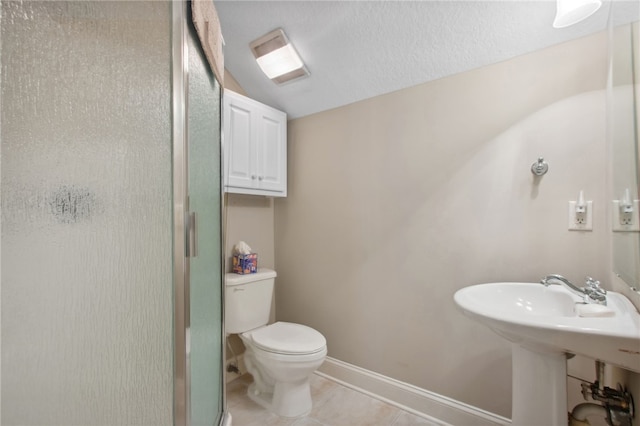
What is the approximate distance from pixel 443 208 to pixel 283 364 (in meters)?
1.17

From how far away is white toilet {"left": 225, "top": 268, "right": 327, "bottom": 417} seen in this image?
145cm

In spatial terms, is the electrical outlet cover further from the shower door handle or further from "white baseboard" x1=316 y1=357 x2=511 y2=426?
the shower door handle

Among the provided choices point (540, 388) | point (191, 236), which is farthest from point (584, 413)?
point (191, 236)

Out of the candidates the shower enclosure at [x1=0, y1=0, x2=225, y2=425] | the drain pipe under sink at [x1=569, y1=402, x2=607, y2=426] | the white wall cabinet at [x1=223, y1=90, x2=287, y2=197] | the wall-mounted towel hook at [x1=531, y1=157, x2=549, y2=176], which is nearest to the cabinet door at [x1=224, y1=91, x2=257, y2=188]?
the white wall cabinet at [x1=223, y1=90, x2=287, y2=197]

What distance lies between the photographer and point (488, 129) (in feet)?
4.52

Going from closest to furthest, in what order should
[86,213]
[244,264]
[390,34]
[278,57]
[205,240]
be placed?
[86,213] < [205,240] < [390,34] < [278,57] < [244,264]

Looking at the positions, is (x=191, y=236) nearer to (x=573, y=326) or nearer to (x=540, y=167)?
(x=573, y=326)

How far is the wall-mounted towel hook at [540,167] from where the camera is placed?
1233 mm

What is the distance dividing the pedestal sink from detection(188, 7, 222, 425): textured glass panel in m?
0.91

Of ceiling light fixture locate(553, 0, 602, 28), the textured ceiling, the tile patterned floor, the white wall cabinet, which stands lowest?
the tile patterned floor

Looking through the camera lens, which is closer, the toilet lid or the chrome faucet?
the chrome faucet

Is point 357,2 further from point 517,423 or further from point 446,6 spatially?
point 517,423

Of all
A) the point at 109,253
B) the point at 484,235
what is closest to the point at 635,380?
the point at 484,235

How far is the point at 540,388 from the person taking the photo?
3.07ft
